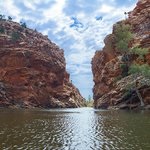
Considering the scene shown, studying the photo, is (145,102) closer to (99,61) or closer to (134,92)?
(134,92)

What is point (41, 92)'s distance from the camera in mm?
184375

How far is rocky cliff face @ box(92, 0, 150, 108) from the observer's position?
121 m

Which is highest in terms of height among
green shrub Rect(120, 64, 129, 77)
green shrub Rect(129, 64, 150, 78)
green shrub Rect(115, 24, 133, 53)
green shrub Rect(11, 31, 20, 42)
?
green shrub Rect(11, 31, 20, 42)

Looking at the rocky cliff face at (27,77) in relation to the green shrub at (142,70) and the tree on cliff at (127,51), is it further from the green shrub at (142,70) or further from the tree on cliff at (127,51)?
the green shrub at (142,70)

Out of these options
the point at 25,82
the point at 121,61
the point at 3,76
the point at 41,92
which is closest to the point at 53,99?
the point at 41,92

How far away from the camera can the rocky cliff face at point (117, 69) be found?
121 meters

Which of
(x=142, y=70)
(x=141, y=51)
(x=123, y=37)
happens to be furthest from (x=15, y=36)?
(x=142, y=70)

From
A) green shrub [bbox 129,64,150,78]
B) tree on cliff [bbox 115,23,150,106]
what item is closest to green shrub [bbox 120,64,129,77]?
tree on cliff [bbox 115,23,150,106]

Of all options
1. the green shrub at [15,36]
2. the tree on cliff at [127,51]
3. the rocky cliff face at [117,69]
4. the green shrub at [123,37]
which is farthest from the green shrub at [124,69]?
the green shrub at [15,36]

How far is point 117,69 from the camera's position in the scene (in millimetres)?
140375

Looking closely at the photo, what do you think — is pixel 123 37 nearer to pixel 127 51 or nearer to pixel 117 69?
pixel 127 51

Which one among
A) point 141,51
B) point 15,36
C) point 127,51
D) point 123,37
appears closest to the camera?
point 141,51

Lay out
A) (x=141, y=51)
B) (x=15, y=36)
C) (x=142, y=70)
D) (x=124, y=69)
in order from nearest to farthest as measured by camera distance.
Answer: (x=142, y=70)
(x=141, y=51)
(x=124, y=69)
(x=15, y=36)

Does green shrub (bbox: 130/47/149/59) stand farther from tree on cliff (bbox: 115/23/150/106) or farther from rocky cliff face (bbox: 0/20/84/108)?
rocky cliff face (bbox: 0/20/84/108)
